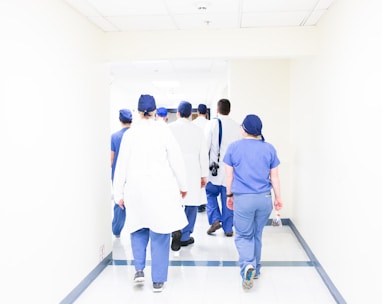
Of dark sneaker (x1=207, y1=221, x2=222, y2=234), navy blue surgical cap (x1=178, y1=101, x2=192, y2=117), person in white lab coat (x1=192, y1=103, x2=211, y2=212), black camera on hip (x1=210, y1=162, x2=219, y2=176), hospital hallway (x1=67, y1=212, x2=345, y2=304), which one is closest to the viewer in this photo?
hospital hallway (x1=67, y1=212, x2=345, y2=304)

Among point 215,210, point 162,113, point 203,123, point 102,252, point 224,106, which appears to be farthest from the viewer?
point 203,123

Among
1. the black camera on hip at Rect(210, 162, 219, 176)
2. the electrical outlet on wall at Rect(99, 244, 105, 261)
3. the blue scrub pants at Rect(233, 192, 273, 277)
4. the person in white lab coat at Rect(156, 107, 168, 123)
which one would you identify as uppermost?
the person in white lab coat at Rect(156, 107, 168, 123)

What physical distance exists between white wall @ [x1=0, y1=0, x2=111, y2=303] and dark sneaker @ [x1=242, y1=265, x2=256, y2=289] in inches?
51.3

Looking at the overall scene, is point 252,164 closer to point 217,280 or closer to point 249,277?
point 249,277

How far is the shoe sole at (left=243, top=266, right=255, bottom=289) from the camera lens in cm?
330

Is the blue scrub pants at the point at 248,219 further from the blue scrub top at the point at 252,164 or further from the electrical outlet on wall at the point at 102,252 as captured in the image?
the electrical outlet on wall at the point at 102,252

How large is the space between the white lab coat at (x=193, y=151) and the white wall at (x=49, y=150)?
99cm

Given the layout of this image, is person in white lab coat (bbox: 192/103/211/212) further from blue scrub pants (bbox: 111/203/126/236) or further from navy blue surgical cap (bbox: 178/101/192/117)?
blue scrub pants (bbox: 111/203/126/236)

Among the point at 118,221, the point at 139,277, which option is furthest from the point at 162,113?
the point at 139,277

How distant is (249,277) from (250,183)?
747 mm

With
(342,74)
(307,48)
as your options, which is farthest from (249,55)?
(342,74)

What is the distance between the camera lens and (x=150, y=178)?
10.9ft

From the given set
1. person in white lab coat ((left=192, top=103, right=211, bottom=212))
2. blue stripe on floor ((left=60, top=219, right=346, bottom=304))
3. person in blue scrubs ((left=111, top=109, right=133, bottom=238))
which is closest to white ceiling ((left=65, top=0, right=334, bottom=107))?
person in blue scrubs ((left=111, top=109, right=133, bottom=238))

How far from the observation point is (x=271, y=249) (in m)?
4.53
